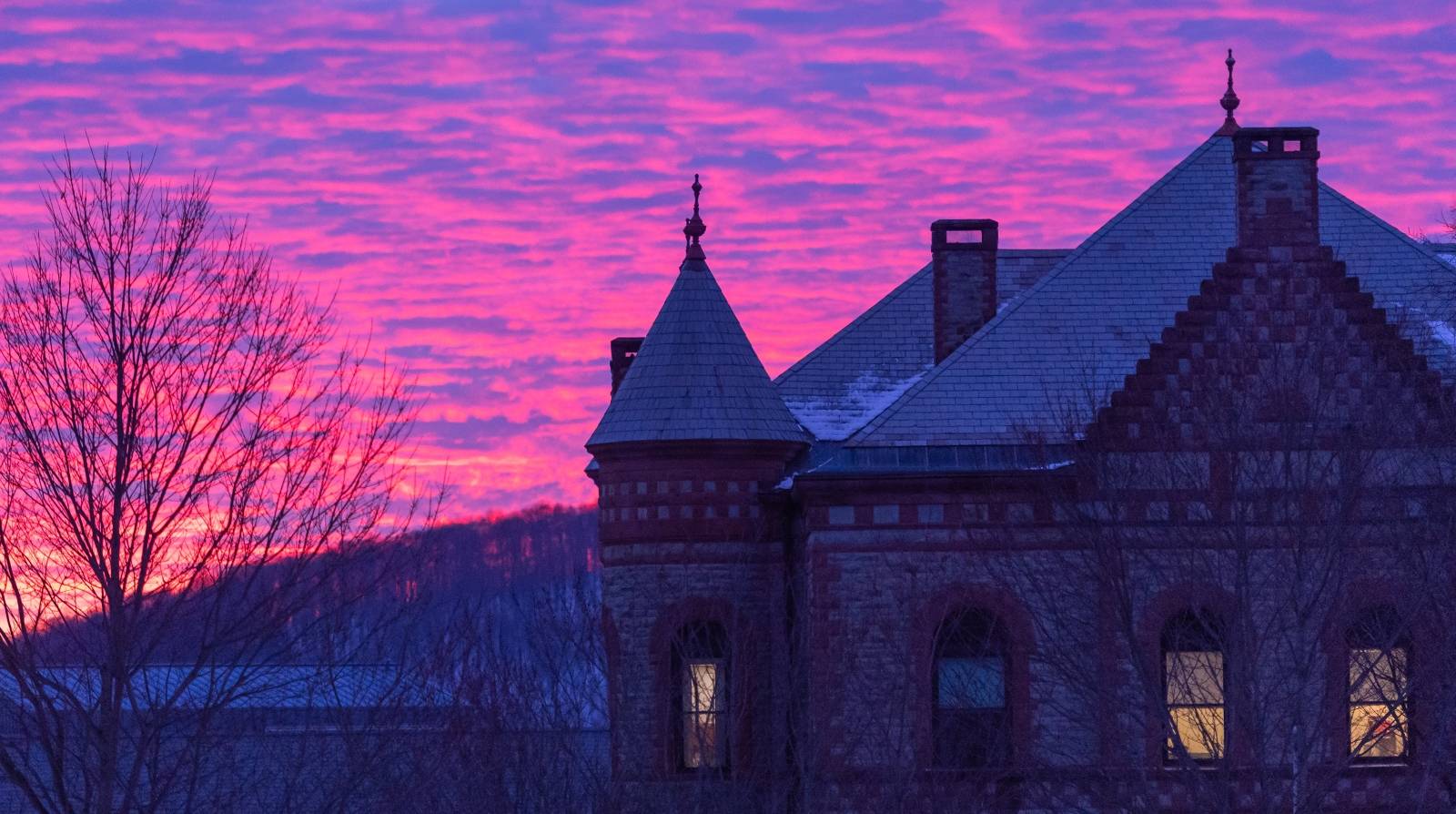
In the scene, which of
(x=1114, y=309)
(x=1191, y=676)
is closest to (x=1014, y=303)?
(x=1114, y=309)

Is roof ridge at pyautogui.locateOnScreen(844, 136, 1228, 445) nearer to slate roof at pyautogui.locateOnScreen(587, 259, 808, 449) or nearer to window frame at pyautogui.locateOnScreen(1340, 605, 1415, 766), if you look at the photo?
slate roof at pyautogui.locateOnScreen(587, 259, 808, 449)

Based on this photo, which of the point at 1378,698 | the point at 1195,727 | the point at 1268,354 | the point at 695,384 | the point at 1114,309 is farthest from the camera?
the point at 1114,309

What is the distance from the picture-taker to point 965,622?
27875mm

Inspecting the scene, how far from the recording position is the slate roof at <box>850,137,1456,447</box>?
28.3 m

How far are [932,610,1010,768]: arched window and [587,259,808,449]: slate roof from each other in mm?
3760

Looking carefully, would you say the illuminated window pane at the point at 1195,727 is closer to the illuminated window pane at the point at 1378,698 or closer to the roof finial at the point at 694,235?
the illuminated window pane at the point at 1378,698

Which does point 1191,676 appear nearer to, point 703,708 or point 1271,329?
point 1271,329

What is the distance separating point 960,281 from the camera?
31969 millimetres

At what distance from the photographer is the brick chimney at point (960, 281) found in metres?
31.8

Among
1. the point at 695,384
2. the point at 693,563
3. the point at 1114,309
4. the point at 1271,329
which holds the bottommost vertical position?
the point at 693,563

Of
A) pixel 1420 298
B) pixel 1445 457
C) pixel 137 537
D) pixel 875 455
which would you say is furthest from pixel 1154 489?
pixel 137 537

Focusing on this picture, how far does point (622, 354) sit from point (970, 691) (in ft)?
33.1

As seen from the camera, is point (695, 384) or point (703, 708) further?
point (695, 384)

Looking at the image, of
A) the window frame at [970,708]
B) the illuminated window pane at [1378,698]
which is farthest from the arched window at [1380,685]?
the window frame at [970,708]
